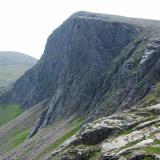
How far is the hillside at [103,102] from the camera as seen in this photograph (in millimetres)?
58281

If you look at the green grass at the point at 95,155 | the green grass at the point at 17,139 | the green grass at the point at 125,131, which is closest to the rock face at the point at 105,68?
the green grass at the point at 17,139

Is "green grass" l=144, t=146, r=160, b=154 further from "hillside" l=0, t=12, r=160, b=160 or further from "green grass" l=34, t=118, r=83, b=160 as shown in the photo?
"green grass" l=34, t=118, r=83, b=160

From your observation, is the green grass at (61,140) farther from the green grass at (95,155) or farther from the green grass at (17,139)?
the green grass at (95,155)

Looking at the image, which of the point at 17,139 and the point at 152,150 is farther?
the point at 17,139

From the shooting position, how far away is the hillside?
58.3 meters

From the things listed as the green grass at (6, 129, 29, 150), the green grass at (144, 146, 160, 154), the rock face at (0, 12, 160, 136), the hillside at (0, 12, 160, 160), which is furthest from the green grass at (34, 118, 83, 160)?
the green grass at (144, 146, 160, 154)

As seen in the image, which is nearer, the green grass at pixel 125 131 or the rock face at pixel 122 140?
the rock face at pixel 122 140

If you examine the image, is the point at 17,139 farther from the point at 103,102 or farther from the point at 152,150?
the point at 152,150

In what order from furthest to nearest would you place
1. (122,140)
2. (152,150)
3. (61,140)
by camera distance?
(61,140) < (122,140) < (152,150)

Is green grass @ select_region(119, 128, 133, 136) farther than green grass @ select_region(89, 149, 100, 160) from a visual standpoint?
Yes

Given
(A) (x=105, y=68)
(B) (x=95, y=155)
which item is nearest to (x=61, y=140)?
(A) (x=105, y=68)

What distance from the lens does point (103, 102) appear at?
13588cm

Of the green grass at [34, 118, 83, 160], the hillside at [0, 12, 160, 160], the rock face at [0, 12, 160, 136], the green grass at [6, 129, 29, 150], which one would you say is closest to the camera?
the hillside at [0, 12, 160, 160]

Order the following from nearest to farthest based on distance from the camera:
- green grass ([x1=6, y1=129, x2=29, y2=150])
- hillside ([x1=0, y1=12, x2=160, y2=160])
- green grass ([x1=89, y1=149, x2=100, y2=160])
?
green grass ([x1=89, y1=149, x2=100, y2=160]) → hillside ([x1=0, y1=12, x2=160, y2=160]) → green grass ([x1=6, y1=129, x2=29, y2=150])
